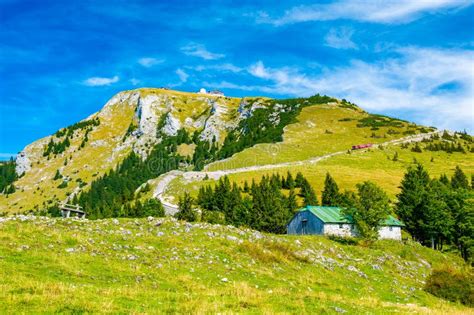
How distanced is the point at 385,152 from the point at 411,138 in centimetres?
3479

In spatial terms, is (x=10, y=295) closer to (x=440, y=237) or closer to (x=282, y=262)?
(x=282, y=262)

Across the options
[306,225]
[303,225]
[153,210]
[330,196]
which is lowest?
[303,225]

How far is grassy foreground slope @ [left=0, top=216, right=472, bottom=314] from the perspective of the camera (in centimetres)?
1581

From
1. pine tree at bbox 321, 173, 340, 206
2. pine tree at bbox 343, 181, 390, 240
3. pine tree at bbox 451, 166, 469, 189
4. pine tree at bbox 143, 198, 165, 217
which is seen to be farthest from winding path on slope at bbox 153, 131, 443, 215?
pine tree at bbox 451, 166, 469, 189

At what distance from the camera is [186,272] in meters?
24.8

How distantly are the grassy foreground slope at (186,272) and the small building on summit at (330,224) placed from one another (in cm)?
1739

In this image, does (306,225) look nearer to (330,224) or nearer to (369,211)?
(330,224)

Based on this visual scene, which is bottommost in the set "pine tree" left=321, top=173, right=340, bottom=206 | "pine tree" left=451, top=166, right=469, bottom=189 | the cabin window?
the cabin window

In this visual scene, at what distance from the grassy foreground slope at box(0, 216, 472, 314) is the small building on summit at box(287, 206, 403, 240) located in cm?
1739

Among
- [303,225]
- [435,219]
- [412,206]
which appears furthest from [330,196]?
[435,219]

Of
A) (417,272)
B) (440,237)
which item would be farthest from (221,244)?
(440,237)

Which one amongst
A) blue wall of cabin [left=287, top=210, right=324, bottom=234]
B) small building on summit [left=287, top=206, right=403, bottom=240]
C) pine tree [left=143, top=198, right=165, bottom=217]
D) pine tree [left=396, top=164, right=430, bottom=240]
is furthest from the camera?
pine tree [left=143, top=198, right=165, bottom=217]

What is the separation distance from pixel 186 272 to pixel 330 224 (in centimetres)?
4155

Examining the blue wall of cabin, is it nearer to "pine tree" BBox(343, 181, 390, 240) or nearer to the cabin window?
the cabin window
